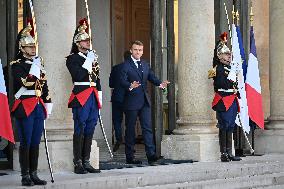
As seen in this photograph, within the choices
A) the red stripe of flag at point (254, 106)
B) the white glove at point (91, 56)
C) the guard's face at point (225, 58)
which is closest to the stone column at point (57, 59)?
the white glove at point (91, 56)

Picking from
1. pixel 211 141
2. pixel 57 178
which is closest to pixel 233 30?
pixel 211 141

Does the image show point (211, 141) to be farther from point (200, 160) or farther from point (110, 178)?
point (110, 178)

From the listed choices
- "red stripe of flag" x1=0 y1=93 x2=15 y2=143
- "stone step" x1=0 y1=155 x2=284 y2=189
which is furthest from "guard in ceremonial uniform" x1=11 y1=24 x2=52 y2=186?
"stone step" x1=0 y1=155 x2=284 y2=189

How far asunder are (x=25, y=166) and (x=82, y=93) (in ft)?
5.31

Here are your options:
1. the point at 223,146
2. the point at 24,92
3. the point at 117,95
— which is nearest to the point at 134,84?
the point at 117,95

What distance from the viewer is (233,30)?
46.3 feet

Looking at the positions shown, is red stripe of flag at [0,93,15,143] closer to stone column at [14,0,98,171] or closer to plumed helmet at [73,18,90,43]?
stone column at [14,0,98,171]

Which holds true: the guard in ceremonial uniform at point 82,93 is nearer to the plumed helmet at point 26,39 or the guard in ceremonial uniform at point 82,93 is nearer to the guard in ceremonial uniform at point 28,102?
the guard in ceremonial uniform at point 28,102

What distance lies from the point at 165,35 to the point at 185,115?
1699mm

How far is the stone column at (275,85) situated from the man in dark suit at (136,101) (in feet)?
13.1

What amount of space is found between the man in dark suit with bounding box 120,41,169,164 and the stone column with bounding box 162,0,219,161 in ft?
3.25

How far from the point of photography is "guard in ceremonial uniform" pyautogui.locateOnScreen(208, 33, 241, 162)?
12836 mm

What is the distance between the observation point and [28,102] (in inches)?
373

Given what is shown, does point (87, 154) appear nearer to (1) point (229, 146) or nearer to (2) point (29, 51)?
(2) point (29, 51)
